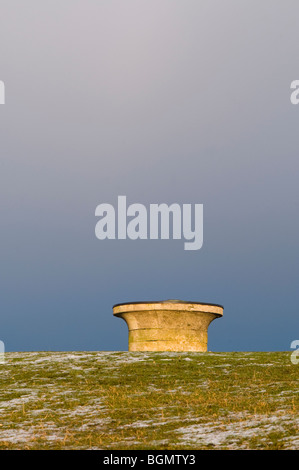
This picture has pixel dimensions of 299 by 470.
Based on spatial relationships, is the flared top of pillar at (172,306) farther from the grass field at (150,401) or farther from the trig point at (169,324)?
the grass field at (150,401)

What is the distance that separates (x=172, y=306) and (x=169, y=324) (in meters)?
1.18

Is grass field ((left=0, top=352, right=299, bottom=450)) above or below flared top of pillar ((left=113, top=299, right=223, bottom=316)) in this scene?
below

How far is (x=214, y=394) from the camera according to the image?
18.5 metres

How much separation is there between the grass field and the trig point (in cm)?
819

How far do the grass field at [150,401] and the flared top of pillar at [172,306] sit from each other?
26.4ft

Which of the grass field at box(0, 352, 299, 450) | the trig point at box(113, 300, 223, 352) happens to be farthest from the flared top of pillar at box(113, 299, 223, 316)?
the grass field at box(0, 352, 299, 450)

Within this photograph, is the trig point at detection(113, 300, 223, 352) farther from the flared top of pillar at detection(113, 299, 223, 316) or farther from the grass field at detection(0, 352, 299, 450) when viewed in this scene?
the grass field at detection(0, 352, 299, 450)

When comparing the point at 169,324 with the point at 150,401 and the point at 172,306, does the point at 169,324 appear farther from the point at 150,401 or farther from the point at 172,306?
the point at 150,401

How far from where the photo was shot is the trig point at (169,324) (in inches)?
1404

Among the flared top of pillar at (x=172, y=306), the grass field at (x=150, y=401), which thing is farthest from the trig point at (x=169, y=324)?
the grass field at (x=150, y=401)

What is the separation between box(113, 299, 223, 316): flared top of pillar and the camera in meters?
35.5
